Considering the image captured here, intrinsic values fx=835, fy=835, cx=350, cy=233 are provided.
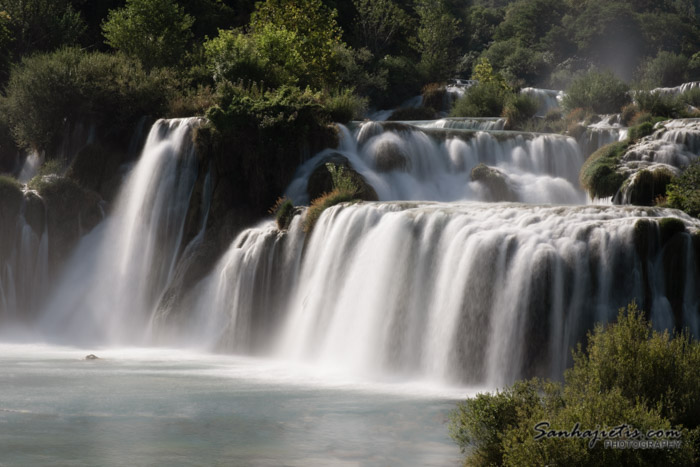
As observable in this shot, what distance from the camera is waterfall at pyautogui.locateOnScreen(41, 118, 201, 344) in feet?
91.8

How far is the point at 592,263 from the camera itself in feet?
55.7

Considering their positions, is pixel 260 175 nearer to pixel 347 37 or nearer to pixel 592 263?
pixel 592 263

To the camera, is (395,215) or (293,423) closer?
(293,423)

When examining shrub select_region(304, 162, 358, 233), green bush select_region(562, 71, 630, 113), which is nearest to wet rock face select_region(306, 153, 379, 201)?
shrub select_region(304, 162, 358, 233)

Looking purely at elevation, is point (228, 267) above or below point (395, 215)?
below

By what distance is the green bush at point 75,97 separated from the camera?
104ft

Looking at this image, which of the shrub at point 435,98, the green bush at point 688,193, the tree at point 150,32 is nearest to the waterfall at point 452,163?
the green bush at point 688,193

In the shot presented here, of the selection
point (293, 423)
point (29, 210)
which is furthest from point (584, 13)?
point (293, 423)

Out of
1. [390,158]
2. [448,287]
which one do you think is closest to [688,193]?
[448,287]

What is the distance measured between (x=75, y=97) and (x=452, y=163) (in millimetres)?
14782

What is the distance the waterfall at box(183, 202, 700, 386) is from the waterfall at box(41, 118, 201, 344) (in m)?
3.90

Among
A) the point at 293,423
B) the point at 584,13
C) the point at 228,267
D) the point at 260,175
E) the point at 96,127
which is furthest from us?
the point at 584,13

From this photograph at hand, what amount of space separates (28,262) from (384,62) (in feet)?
110

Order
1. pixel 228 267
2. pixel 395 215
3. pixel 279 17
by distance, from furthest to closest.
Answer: pixel 279 17
pixel 228 267
pixel 395 215
